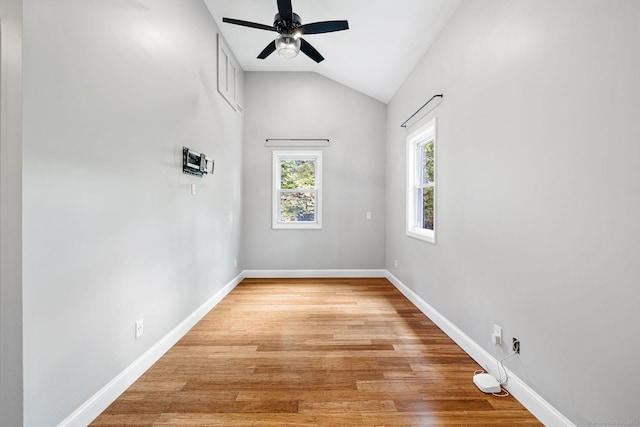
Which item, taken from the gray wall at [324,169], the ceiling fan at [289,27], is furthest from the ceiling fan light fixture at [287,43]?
the gray wall at [324,169]

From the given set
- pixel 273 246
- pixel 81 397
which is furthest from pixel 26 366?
pixel 273 246

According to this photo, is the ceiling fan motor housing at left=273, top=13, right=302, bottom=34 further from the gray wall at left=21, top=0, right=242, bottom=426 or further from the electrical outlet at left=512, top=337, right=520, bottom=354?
the electrical outlet at left=512, top=337, right=520, bottom=354

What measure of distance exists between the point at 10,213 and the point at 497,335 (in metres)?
2.49

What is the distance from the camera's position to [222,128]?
142 inches

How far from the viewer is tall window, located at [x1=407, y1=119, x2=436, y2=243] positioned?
11.0ft

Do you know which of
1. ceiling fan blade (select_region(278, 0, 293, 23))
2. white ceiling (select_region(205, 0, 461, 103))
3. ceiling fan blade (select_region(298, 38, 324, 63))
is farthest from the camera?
ceiling fan blade (select_region(298, 38, 324, 63))

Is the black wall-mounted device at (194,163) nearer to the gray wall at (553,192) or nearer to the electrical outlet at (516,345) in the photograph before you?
the gray wall at (553,192)

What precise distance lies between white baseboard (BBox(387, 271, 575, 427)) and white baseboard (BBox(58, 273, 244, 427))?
2.40 metres

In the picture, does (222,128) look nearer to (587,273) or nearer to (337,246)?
(337,246)

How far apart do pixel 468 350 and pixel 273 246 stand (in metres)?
3.17

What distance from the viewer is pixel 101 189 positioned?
1589 mm

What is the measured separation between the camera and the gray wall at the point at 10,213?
0.81m

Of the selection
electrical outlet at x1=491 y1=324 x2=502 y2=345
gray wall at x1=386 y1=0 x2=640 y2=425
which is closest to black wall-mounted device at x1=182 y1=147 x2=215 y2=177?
gray wall at x1=386 y1=0 x2=640 y2=425

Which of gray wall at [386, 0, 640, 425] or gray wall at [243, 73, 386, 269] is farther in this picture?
gray wall at [243, 73, 386, 269]
